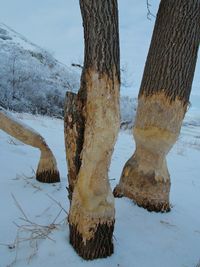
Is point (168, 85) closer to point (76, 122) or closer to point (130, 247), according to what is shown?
point (76, 122)

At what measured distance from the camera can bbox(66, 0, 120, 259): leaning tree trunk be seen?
6.06ft

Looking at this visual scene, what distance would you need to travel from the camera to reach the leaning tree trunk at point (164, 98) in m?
2.73

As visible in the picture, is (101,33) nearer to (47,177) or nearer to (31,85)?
(47,177)

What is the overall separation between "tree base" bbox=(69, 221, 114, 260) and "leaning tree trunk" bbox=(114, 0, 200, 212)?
2.63ft

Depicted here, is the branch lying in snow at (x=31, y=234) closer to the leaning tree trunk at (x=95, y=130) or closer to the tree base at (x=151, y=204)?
the leaning tree trunk at (x=95, y=130)

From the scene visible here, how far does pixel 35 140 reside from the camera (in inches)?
130

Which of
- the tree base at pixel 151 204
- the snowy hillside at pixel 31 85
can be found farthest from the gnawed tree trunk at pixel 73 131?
the snowy hillside at pixel 31 85

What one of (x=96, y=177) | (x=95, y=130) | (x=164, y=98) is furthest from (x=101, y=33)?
(x=164, y=98)

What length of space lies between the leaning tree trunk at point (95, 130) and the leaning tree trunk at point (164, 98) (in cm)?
81

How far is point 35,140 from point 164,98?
135 cm

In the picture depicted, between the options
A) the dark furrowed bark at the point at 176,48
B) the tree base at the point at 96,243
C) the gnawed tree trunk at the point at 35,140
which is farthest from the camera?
the gnawed tree trunk at the point at 35,140

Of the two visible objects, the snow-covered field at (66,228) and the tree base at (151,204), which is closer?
the snow-covered field at (66,228)

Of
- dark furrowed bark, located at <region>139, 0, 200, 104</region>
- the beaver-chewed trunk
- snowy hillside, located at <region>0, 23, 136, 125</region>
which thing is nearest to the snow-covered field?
the beaver-chewed trunk

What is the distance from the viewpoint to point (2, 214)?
2.48 m
